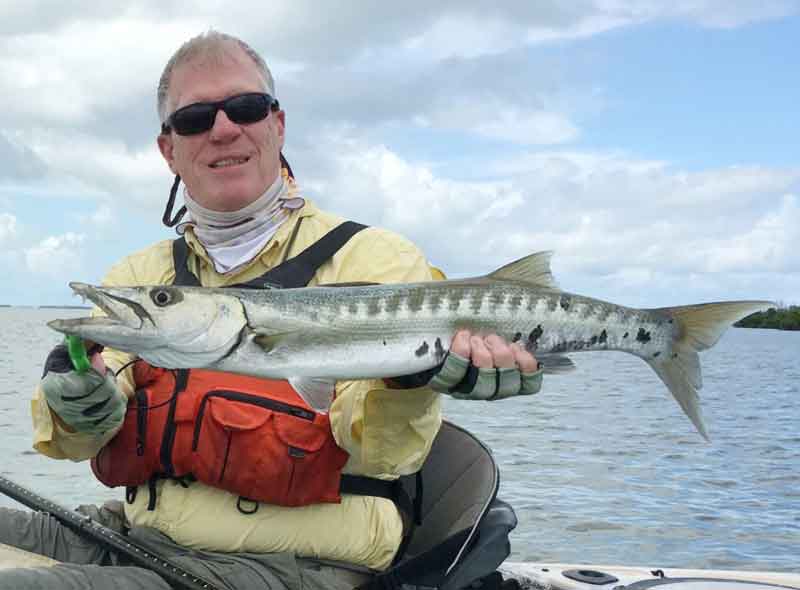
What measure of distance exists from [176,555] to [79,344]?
1135 millimetres

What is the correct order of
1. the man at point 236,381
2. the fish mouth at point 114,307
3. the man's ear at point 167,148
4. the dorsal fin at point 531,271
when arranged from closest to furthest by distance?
1. the fish mouth at point 114,307
2. the man at point 236,381
3. the dorsal fin at point 531,271
4. the man's ear at point 167,148

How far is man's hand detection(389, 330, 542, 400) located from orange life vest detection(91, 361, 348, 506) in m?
0.50

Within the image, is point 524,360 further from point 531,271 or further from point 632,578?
point 632,578

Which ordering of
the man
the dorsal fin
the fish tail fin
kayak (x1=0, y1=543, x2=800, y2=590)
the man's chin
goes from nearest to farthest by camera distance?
the man < the dorsal fin < the fish tail fin < the man's chin < kayak (x1=0, y1=543, x2=800, y2=590)

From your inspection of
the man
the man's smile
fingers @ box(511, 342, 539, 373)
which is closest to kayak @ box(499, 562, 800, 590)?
the man

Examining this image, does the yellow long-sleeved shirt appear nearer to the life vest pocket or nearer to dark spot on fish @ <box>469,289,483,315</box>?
the life vest pocket

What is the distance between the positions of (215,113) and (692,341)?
2450 millimetres

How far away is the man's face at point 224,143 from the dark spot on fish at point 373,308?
103cm

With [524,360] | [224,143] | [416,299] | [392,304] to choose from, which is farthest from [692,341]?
[224,143]

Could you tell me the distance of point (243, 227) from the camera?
4.30 metres

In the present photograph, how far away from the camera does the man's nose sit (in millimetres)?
4223

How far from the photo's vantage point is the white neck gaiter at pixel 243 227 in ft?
14.1

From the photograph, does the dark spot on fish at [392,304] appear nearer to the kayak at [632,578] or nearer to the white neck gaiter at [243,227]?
the white neck gaiter at [243,227]

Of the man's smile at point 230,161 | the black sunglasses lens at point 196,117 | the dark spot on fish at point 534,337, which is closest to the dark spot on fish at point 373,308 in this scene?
the dark spot on fish at point 534,337
